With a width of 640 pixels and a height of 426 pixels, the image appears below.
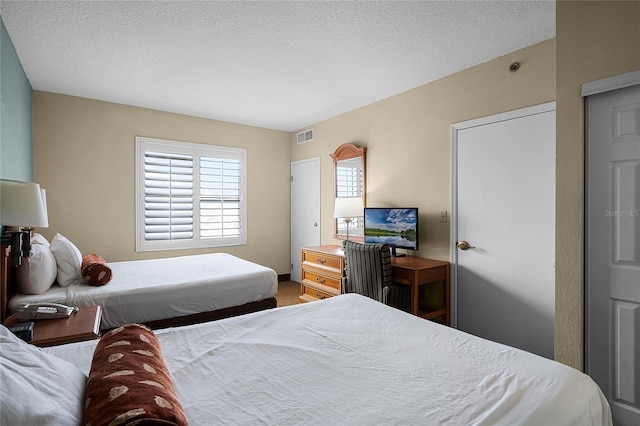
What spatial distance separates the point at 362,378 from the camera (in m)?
1.25

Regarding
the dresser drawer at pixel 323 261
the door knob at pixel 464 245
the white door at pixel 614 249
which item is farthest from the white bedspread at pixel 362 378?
the dresser drawer at pixel 323 261

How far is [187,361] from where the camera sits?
139cm

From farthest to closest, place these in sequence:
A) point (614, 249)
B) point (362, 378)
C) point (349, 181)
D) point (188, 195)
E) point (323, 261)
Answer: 1. point (188, 195)
2. point (349, 181)
3. point (323, 261)
4. point (614, 249)
5. point (362, 378)

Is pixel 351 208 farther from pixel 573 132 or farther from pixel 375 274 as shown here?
pixel 573 132

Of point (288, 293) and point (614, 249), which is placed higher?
point (614, 249)

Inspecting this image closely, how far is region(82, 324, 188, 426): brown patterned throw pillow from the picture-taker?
0.82m

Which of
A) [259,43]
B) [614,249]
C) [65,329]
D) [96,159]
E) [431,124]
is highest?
[259,43]

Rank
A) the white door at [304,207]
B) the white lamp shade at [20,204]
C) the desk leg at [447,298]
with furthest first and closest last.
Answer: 1. the white door at [304,207]
2. the desk leg at [447,298]
3. the white lamp shade at [20,204]

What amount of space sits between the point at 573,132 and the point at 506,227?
1122 millimetres

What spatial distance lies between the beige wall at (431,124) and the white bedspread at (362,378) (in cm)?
198

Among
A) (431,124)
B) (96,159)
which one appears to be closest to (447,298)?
(431,124)

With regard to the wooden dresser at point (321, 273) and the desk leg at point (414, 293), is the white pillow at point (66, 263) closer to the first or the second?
the wooden dresser at point (321, 273)

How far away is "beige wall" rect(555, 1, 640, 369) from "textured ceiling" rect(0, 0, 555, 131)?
15.8 inches

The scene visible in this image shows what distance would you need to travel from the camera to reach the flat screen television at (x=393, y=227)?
3.49 meters
